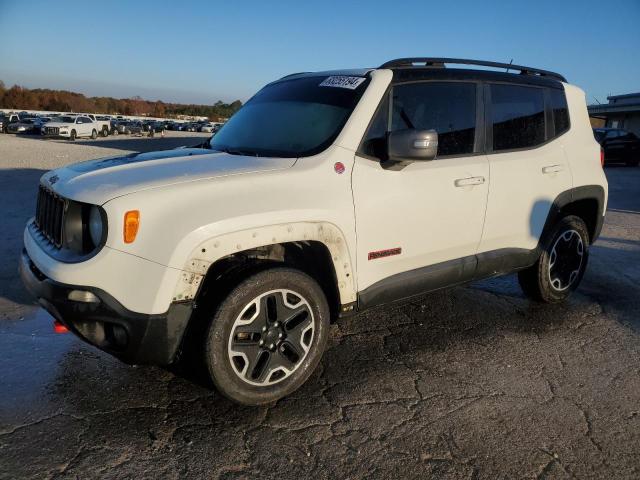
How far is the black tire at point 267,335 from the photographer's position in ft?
9.17

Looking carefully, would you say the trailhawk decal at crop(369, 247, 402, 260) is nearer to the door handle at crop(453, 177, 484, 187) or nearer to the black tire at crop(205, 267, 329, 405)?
the black tire at crop(205, 267, 329, 405)

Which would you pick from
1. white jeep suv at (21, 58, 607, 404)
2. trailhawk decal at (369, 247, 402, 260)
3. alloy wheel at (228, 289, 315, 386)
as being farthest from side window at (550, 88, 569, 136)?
alloy wheel at (228, 289, 315, 386)

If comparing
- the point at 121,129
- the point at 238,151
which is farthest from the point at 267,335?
the point at 121,129

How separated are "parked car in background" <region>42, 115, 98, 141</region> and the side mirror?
1465 inches

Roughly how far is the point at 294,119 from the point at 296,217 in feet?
3.25

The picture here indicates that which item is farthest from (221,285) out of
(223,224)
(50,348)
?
(50,348)

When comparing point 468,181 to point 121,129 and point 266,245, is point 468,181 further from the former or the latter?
point 121,129

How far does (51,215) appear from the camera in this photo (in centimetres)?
306

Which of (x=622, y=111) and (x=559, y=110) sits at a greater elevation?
(x=622, y=111)

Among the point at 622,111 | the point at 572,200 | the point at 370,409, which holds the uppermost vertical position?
the point at 622,111

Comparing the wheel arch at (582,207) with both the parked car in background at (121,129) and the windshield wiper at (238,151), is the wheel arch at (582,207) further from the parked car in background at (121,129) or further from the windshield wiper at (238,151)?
the parked car in background at (121,129)

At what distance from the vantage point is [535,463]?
259 centimetres

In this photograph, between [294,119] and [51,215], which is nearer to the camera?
[51,215]

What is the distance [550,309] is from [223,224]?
134 inches
